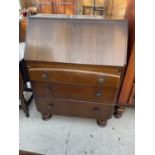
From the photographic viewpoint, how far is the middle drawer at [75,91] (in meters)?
1.25

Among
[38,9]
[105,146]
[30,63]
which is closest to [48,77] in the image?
[30,63]

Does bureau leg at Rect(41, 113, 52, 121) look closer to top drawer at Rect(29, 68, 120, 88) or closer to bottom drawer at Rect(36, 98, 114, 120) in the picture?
bottom drawer at Rect(36, 98, 114, 120)

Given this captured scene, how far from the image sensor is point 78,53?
1108 mm

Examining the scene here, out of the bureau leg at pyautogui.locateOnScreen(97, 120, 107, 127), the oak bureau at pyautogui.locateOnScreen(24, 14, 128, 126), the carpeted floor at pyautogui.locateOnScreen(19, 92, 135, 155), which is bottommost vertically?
the carpeted floor at pyautogui.locateOnScreen(19, 92, 135, 155)

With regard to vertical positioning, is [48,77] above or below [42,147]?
above

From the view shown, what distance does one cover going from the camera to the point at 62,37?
44.3 inches

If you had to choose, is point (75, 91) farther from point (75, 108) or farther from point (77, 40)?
point (77, 40)

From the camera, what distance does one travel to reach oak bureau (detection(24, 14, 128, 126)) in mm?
1083

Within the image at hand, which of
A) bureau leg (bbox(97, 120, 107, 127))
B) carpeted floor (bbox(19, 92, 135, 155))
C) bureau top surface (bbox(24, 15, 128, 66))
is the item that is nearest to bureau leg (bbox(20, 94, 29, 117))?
carpeted floor (bbox(19, 92, 135, 155))

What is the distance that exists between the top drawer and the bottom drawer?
0.27 metres


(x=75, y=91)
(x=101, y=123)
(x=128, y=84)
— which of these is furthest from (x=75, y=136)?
(x=128, y=84)
